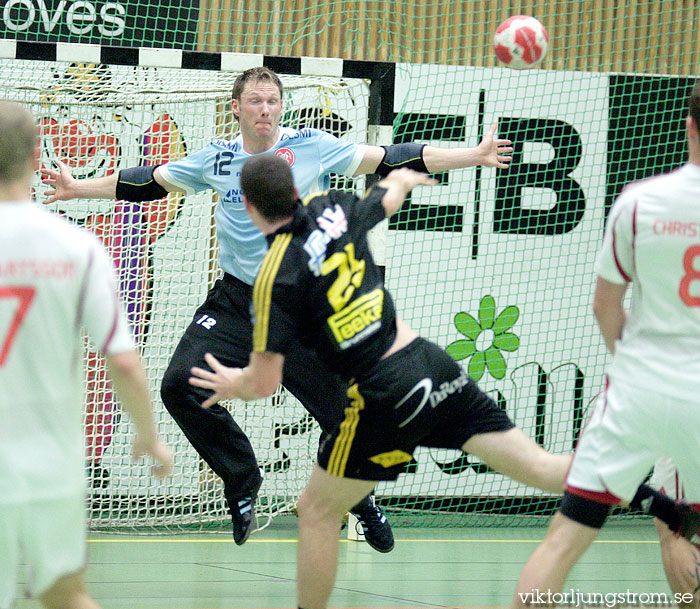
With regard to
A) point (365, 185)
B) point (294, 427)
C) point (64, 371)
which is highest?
point (365, 185)

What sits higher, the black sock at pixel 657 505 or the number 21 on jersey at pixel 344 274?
the number 21 on jersey at pixel 344 274

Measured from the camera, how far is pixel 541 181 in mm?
8641

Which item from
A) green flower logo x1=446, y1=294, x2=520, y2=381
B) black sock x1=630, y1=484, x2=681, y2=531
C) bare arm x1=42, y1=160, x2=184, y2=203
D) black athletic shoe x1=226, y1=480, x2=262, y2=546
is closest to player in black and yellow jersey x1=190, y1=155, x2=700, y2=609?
black sock x1=630, y1=484, x2=681, y2=531

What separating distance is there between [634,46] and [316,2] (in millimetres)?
3005

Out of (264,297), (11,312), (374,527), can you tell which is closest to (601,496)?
(264,297)

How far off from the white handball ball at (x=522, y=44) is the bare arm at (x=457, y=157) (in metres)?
0.76

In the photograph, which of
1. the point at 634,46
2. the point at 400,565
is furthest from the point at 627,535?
the point at 634,46

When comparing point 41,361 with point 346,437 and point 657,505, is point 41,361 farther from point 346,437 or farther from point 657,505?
point 657,505

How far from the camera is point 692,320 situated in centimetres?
325

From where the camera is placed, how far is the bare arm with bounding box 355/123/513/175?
5.59 meters

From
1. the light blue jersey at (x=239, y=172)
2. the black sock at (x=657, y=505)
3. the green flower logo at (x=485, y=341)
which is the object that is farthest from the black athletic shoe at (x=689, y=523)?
the green flower logo at (x=485, y=341)

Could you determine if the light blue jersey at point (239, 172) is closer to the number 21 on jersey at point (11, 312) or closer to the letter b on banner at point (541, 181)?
the number 21 on jersey at point (11, 312)

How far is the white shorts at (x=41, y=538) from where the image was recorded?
2.64 m

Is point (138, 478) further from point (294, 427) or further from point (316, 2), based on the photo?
point (316, 2)
